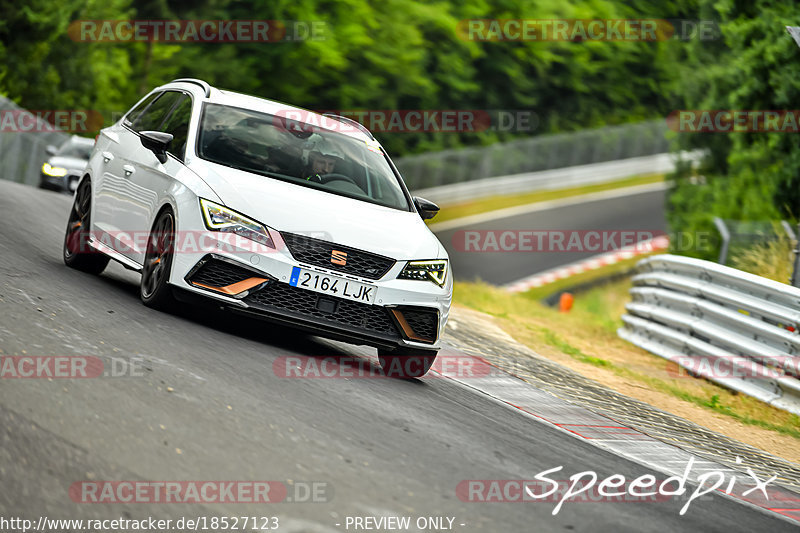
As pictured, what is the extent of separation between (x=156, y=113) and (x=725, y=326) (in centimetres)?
691

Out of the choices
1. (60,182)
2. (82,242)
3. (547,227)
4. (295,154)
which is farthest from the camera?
(547,227)

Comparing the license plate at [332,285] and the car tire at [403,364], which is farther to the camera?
the car tire at [403,364]

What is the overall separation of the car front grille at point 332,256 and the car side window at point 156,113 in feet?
8.46

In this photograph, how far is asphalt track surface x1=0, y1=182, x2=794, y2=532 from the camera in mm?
5055

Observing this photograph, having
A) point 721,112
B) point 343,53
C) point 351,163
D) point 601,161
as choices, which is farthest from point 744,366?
point 601,161

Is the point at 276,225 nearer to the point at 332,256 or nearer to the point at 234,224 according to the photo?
the point at 234,224
